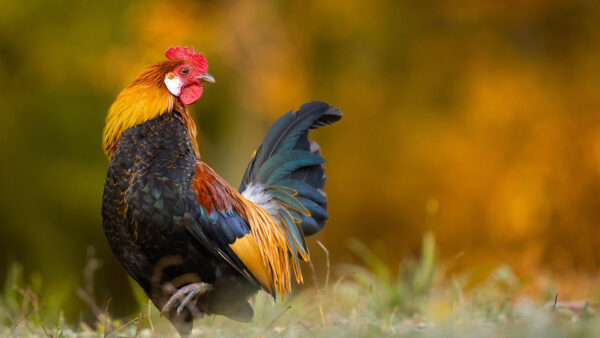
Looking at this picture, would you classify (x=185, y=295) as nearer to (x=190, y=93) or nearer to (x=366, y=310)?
(x=190, y=93)

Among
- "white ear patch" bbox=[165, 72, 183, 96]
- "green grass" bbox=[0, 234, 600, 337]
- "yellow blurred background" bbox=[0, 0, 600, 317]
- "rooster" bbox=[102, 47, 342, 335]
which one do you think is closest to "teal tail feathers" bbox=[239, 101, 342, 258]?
"rooster" bbox=[102, 47, 342, 335]

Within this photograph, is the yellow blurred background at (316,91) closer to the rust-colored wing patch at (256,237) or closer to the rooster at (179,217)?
the rust-colored wing patch at (256,237)

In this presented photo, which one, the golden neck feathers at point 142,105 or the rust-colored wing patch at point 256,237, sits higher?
the golden neck feathers at point 142,105

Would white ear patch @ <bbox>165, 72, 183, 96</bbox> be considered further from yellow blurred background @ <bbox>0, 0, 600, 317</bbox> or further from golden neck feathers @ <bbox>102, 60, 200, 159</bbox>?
yellow blurred background @ <bbox>0, 0, 600, 317</bbox>

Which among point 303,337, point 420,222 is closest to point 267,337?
point 303,337

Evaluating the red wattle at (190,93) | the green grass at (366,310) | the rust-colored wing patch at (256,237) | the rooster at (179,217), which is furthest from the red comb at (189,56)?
the green grass at (366,310)

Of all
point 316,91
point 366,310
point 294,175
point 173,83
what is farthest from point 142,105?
point 316,91

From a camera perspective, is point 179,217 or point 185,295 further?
point 185,295
